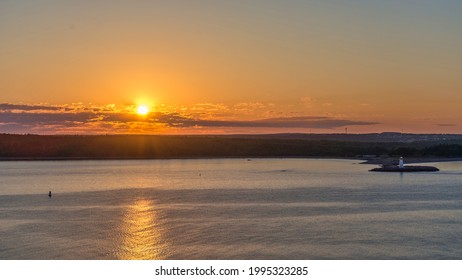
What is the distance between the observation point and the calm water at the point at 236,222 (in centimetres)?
1878

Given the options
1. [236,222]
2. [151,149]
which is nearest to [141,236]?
[236,222]

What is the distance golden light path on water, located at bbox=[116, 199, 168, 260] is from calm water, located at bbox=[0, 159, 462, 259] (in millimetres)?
34

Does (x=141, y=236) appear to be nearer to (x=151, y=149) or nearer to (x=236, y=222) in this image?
(x=236, y=222)

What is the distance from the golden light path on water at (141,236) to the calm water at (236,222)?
0.11ft

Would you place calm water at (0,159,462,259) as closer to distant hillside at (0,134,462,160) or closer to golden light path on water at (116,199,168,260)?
golden light path on water at (116,199,168,260)

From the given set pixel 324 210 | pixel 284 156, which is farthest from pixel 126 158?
pixel 324 210

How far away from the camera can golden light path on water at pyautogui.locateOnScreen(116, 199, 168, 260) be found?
728 inches

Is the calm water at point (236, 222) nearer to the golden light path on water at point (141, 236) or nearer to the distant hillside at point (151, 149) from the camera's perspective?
the golden light path on water at point (141, 236)

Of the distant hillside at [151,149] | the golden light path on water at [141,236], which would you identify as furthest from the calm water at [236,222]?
the distant hillside at [151,149]

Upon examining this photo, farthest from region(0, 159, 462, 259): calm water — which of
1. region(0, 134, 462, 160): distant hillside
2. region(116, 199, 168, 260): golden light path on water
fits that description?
region(0, 134, 462, 160): distant hillside

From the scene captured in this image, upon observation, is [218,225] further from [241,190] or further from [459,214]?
[241,190]
